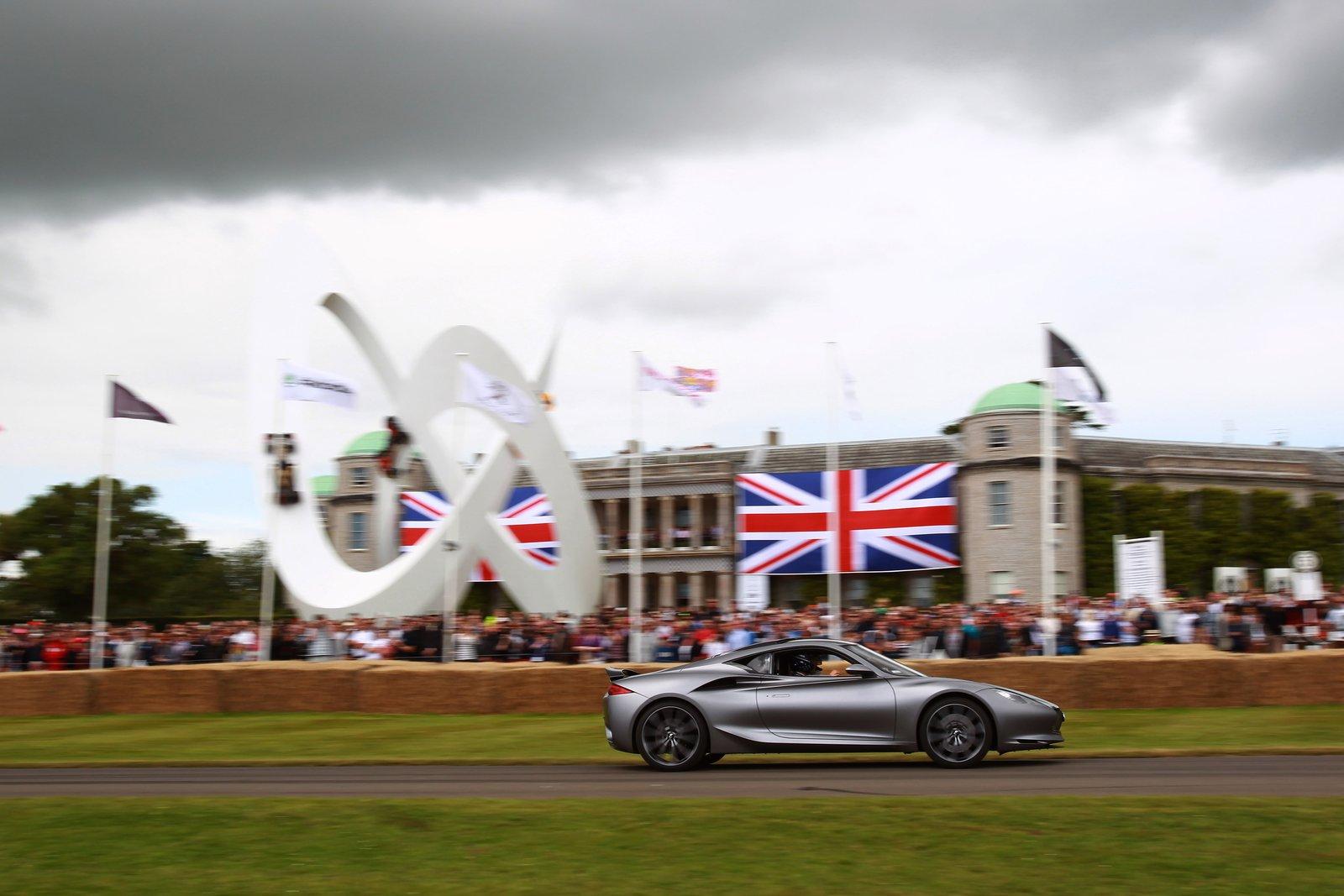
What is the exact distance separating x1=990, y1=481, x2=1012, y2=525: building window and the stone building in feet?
0.18

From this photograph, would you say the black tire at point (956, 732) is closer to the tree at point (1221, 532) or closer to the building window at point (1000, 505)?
the building window at point (1000, 505)

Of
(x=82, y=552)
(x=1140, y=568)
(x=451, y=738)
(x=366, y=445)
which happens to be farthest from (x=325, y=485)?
(x=451, y=738)

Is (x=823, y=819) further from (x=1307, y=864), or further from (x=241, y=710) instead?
(x=241, y=710)

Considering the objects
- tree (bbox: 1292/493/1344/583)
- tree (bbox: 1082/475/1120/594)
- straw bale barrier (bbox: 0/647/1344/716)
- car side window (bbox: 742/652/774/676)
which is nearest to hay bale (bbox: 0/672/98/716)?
straw bale barrier (bbox: 0/647/1344/716)

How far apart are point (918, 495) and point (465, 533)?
2547 cm

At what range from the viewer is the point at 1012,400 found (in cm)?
6212

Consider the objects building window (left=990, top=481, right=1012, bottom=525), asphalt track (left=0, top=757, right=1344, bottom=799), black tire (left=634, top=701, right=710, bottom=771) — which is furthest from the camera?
building window (left=990, top=481, right=1012, bottom=525)

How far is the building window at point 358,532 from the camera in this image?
3194 inches

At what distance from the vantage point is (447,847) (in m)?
8.45

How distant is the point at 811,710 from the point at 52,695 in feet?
53.6

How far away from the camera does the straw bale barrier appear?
1839 cm

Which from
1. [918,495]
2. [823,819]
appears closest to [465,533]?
[918,495]

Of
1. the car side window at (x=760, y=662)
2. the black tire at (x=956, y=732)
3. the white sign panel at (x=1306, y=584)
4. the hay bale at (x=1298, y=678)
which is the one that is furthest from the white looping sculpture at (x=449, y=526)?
the black tire at (x=956, y=732)

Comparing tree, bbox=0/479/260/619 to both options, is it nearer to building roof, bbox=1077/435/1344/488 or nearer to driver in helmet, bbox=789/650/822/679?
building roof, bbox=1077/435/1344/488
